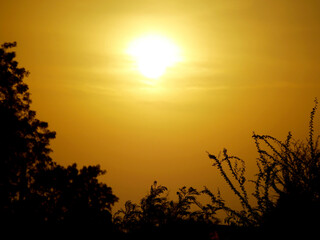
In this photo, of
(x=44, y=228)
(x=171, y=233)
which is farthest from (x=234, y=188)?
(x=44, y=228)

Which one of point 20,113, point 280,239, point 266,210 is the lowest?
point 280,239

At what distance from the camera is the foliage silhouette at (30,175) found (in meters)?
21.2

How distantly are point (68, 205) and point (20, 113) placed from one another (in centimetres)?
593

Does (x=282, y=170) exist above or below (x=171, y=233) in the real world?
below

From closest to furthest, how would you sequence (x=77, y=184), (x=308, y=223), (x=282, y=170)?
(x=308, y=223), (x=282, y=170), (x=77, y=184)

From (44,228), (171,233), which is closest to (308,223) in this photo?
(171,233)

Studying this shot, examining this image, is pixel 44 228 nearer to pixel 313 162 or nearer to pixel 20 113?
pixel 20 113

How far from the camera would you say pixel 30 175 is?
22.7m

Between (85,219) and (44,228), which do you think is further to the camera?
(85,219)

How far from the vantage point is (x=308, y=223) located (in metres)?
2.96

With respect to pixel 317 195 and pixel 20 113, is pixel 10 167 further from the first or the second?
pixel 317 195

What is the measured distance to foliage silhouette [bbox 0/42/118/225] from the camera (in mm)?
21156

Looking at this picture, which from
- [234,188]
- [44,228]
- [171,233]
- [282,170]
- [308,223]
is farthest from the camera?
[44,228]

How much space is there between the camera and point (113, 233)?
72.0ft
